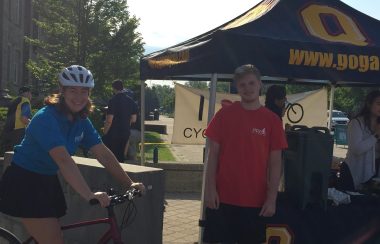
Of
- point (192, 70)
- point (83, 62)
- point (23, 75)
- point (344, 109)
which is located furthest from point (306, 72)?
point (344, 109)

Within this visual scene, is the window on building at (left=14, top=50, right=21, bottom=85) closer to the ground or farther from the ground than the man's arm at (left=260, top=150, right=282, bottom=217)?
farther from the ground

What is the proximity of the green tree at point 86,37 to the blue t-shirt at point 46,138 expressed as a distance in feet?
67.3

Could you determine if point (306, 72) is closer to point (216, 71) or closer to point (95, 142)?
point (216, 71)

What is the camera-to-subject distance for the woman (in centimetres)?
458

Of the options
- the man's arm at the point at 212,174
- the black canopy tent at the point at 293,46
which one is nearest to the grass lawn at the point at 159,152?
the black canopy tent at the point at 293,46

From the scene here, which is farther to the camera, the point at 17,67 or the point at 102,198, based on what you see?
the point at 17,67

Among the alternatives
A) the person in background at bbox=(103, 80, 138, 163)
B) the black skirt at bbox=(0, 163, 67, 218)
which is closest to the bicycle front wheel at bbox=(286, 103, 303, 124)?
the person in background at bbox=(103, 80, 138, 163)

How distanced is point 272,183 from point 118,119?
519cm

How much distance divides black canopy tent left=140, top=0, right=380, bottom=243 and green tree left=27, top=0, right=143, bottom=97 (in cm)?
1826

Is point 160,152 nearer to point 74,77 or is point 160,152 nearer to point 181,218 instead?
point 181,218

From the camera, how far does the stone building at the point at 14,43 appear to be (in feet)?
78.0

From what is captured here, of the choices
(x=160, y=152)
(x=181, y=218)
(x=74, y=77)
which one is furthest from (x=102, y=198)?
(x=160, y=152)

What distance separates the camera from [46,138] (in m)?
2.98

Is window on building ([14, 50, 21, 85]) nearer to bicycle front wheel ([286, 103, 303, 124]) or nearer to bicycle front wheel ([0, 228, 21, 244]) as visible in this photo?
bicycle front wheel ([286, 103, 303, 124])
